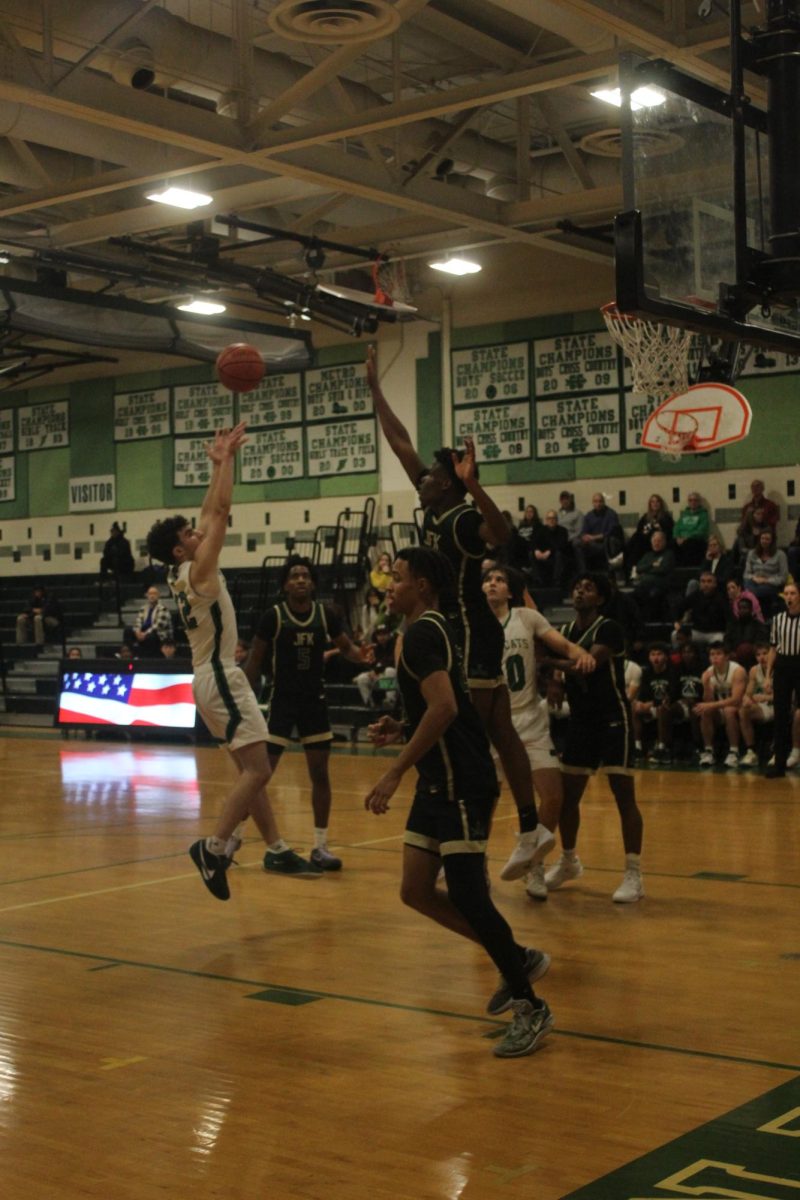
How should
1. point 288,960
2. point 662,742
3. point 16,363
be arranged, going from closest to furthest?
point 288,960, point 662,742, point 16,363

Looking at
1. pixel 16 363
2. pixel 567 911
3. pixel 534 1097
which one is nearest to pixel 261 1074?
pixel 534 1097

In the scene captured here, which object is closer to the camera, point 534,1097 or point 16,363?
point 534,1097

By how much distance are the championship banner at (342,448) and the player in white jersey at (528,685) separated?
51.5 feet

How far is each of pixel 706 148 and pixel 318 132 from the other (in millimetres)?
6695

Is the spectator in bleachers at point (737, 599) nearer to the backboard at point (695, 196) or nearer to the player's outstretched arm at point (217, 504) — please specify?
the backboard at point (695, 196)

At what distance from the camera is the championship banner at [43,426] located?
27.7 m

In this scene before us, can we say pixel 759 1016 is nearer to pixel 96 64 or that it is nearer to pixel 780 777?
pixel 780 777

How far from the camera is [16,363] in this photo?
26266 millimetres

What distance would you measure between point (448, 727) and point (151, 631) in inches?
638

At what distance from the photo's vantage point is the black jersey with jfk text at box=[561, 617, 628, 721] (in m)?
7.71

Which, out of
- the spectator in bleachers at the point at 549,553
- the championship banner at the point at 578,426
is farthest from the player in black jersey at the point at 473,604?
the championship banner at the point at 578,426

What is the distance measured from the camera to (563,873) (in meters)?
8.02

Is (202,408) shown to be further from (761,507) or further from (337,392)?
(761,507)

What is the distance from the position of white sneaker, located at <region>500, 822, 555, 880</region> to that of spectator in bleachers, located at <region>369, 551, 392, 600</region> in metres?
13.0
